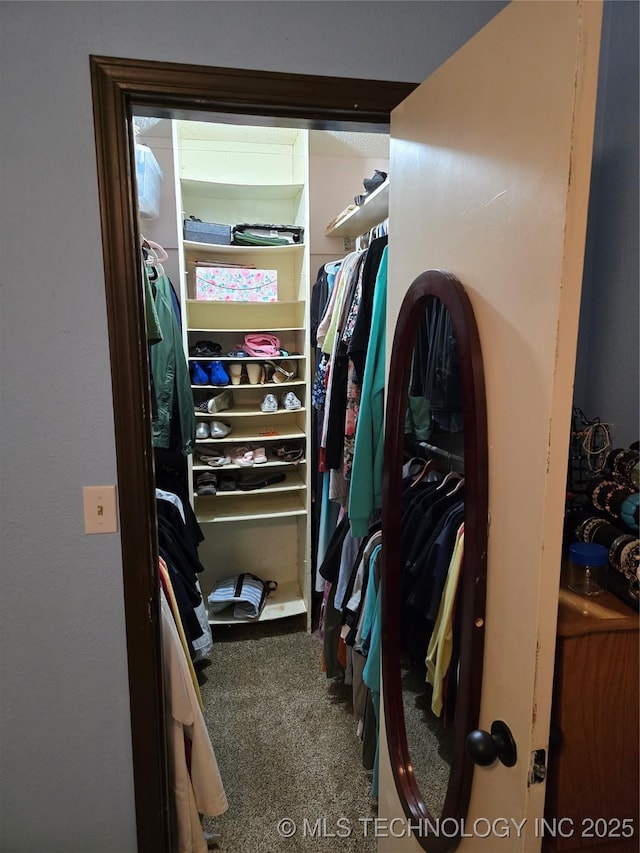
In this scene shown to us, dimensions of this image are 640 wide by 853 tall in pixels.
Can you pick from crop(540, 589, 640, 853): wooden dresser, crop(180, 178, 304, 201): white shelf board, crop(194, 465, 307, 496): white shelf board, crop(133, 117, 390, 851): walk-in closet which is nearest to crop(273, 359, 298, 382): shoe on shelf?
crop(133, 117, 390, 851): walk-in closet

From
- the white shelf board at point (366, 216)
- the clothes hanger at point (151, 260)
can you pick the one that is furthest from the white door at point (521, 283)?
the clothes hanger at point (151, 260)

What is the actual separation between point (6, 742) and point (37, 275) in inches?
42.2

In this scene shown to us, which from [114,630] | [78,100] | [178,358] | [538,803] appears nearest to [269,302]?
[178,358]

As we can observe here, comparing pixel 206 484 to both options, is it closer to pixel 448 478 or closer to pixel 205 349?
pixel 205 349

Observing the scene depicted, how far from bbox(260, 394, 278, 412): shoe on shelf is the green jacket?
0.50 meters

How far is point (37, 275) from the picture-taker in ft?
3.37

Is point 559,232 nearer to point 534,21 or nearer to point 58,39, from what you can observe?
point 534,21

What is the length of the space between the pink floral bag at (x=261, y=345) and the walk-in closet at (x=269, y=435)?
11mm

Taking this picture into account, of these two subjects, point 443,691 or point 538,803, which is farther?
point 443,691

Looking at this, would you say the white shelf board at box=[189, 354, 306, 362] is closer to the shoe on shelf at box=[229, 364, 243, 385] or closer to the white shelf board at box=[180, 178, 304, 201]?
the shoe on shelf at box=[229, 364, 243, 385]

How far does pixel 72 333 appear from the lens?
106cm

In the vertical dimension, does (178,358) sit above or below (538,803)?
above

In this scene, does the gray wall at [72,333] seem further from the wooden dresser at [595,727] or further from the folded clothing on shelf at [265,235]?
the folded clothing on shelf at [265,235]

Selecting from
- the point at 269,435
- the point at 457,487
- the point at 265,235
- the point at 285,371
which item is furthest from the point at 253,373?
the point at 457,487
